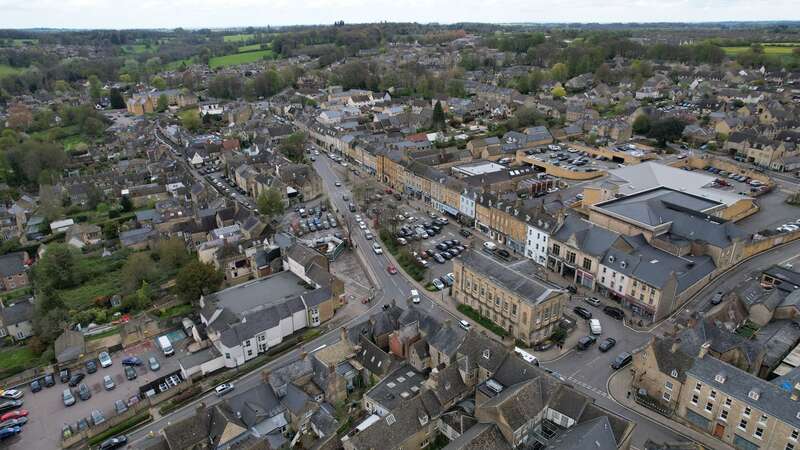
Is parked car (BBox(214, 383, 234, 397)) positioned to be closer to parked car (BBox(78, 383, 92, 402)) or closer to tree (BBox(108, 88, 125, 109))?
parked car (BBox(78, 383, 92, 402))

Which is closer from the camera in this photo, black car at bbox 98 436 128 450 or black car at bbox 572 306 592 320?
black car at bbox 98 436 128 450

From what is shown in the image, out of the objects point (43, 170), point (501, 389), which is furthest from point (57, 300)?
point (43, 170)

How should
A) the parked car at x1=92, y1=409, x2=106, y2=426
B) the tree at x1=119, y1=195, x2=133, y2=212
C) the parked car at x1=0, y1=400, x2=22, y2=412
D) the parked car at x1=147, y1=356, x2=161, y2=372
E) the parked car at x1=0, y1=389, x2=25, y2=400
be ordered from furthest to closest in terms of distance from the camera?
1. the tree at x1=119, y1=195, x2=133, y2=212
2. the parked car at x1=147, y1=356, x2=161, y2=372
3. the parked car at x1=0, y1=389, x2=25, y2=400
4. the parked car at x1=0, y1=400, x2=22, y2=412
5. the parked car at x1=92, y1=409, x2=106, y2=426

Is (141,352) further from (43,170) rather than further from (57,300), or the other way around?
(43,170)

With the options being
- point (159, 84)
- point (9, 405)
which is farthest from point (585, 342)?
point (159, 84)

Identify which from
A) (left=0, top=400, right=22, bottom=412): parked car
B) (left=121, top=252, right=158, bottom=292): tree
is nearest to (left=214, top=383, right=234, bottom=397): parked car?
(left=0, top=400, right=22, bottom=412): parked car

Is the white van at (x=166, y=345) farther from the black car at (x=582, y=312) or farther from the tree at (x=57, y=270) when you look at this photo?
the black car at (x=582, y=312)
